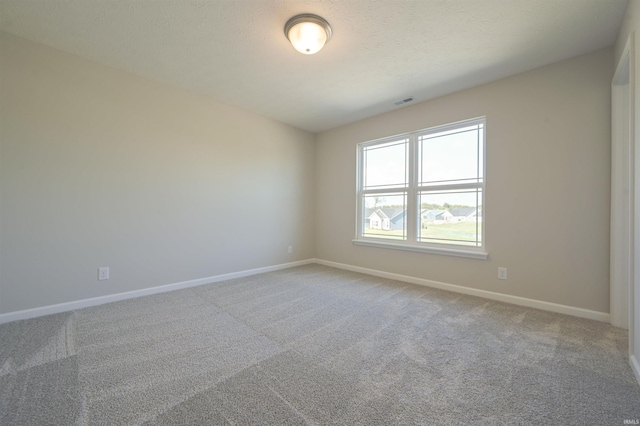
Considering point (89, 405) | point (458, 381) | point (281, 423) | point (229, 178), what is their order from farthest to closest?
point (229, 178), point (458, 381), point (89, 405), point (281, 423)

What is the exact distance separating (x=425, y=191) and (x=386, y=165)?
2.66ft

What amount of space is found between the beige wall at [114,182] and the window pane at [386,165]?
171 cm

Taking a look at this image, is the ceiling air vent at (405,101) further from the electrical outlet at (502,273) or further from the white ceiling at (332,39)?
the electrical outlet at (502,273)

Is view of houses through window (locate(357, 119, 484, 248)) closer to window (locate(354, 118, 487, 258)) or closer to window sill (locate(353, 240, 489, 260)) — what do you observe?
window (locate(354, 118, 487, 258))

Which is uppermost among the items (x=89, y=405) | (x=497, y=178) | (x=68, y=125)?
(x=68, y=125)

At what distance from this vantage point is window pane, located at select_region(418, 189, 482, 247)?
3.14 metres

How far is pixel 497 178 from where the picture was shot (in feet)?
9.58

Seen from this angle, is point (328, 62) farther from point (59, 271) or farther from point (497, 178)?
point (59, 271)

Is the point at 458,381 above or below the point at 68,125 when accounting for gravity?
below

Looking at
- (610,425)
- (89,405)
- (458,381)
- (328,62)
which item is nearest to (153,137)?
(328,62)

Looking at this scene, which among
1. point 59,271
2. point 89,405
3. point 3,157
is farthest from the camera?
point 59,271

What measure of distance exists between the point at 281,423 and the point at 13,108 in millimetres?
3421

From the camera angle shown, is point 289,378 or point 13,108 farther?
point 13,108

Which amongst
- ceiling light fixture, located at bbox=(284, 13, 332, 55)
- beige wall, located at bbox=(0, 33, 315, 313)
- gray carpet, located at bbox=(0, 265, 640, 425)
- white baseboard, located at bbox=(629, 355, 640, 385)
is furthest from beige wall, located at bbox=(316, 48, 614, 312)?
beige wall, located at bbox=(0, 33, 315, 313)
